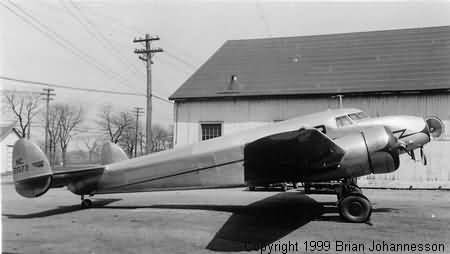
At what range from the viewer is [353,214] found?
8.27m

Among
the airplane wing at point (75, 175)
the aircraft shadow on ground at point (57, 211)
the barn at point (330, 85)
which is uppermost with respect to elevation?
the barn at point (330, 85)

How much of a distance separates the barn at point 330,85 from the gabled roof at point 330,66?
1.6 inches

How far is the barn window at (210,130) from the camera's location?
723 inches

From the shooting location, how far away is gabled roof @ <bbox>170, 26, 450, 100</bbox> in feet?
55.9

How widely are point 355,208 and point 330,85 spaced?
33.9 feet

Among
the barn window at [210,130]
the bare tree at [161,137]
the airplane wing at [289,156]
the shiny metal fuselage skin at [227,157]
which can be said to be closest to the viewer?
the airplane wing at [289,156]

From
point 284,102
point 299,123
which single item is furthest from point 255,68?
point 299,123

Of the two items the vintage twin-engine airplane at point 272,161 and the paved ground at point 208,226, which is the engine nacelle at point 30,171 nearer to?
the vintage twin-engine airplane at point 272,161

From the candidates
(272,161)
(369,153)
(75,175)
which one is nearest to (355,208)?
(369,153)

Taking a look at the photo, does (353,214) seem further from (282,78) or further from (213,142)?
(282,78)

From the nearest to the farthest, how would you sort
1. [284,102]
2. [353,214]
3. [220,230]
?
1. [220,230]
2. [353,214]
3. [284,102]

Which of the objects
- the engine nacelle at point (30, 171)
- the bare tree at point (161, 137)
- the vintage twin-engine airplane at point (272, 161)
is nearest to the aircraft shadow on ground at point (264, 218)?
the vintage twin-engine airplane at point (272, 161)

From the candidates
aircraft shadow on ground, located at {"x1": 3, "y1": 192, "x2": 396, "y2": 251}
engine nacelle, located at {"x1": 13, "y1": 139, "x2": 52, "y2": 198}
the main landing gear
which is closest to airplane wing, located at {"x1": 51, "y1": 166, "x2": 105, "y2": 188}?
engine nacelle, located at {"x1": 13, "y1": 139, "x2": 52, "y2": 198}

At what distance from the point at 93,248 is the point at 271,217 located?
14.4 ft
